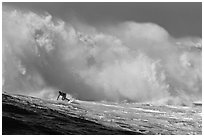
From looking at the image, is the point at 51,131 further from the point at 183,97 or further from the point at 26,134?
the point at 183,97

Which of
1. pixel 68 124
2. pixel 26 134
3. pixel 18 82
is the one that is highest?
pixel 18 82

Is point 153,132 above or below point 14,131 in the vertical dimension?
above

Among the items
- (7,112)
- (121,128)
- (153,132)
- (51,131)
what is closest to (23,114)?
(7,112)

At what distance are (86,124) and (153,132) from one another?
597cm

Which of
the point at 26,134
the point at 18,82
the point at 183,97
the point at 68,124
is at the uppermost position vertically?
the point at 183,97

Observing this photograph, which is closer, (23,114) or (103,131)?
(103,131)

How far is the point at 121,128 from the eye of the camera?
1092 inches

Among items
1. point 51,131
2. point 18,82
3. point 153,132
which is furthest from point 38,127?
point 18,82

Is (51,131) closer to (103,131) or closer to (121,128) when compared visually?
(103,131)

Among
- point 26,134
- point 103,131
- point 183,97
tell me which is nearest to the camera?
point 26,134

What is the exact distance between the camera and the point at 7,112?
29578mm

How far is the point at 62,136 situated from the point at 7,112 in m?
10.4

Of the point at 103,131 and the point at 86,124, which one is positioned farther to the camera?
the point at 86,124

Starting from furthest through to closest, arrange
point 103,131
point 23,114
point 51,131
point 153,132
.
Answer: point 23,114 → point 153,132 → point 103,131 → point 51,131
